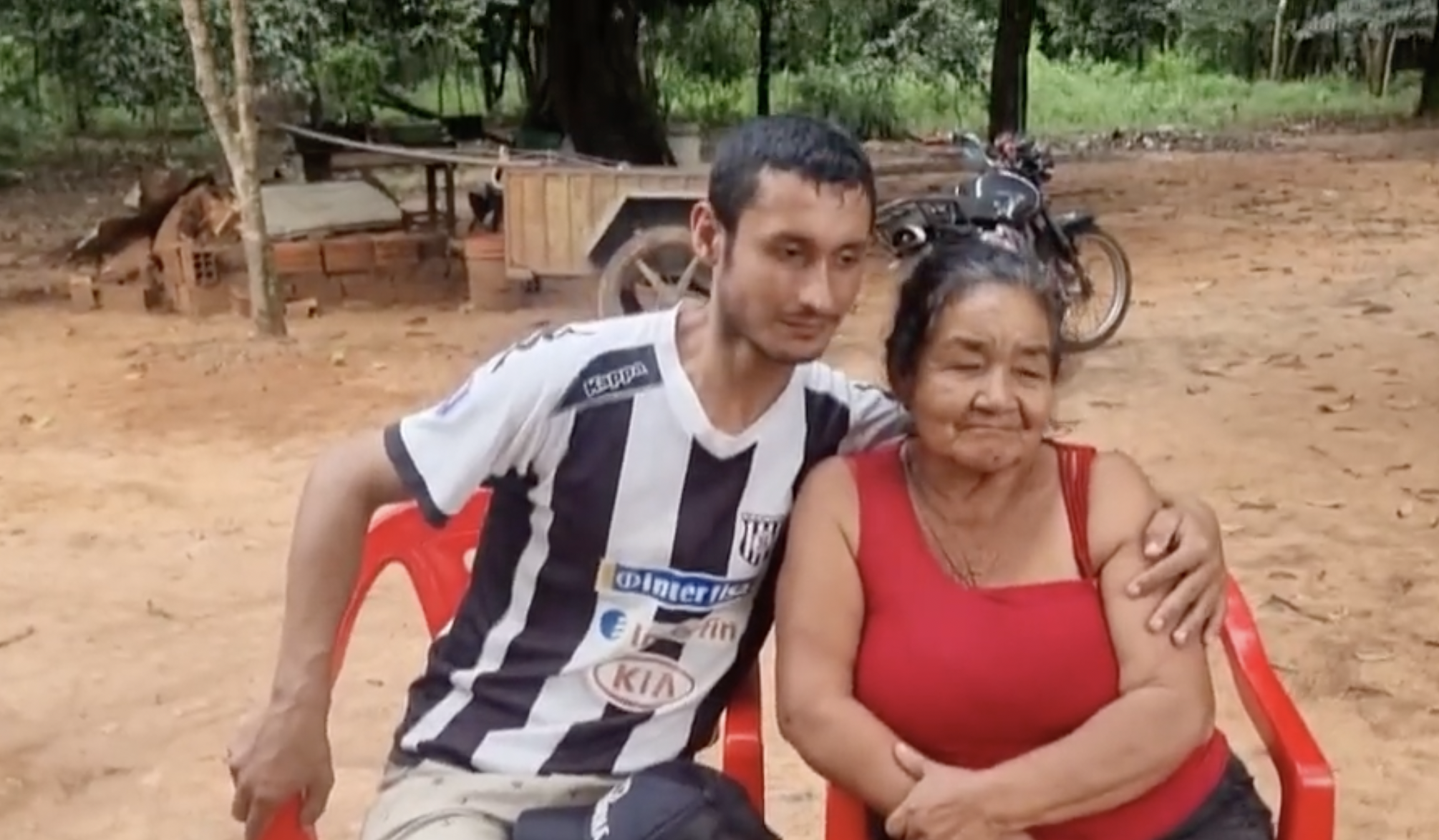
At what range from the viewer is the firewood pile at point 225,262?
9.73 meters

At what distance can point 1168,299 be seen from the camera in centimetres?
908

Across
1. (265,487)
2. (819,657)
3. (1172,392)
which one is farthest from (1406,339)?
(819,657)

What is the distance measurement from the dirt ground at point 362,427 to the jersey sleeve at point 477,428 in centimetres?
162

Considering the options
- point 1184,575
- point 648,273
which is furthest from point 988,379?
point 648,273

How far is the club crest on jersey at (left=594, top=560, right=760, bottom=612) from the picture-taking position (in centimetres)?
207

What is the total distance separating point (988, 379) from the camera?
6.59ft

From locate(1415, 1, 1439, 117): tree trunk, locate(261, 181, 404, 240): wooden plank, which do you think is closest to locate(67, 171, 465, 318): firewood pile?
locate(261, 181, 404, 240): wooden plank

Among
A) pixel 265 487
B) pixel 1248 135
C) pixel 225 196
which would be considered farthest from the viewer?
pixel 1248 135

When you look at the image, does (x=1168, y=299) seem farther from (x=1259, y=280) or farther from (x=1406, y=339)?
(x=1406, y=339)

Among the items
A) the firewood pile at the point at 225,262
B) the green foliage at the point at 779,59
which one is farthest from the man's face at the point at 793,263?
the green foliage at the point at 779,59

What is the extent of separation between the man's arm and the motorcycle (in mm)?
4885

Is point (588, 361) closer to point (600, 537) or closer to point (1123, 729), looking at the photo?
point (600, 537)

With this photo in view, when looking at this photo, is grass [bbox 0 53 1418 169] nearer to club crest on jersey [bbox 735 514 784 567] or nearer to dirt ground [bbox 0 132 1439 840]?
dirt ground [bbox 0 132 1439 840]

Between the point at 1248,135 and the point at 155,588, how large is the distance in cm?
1638
